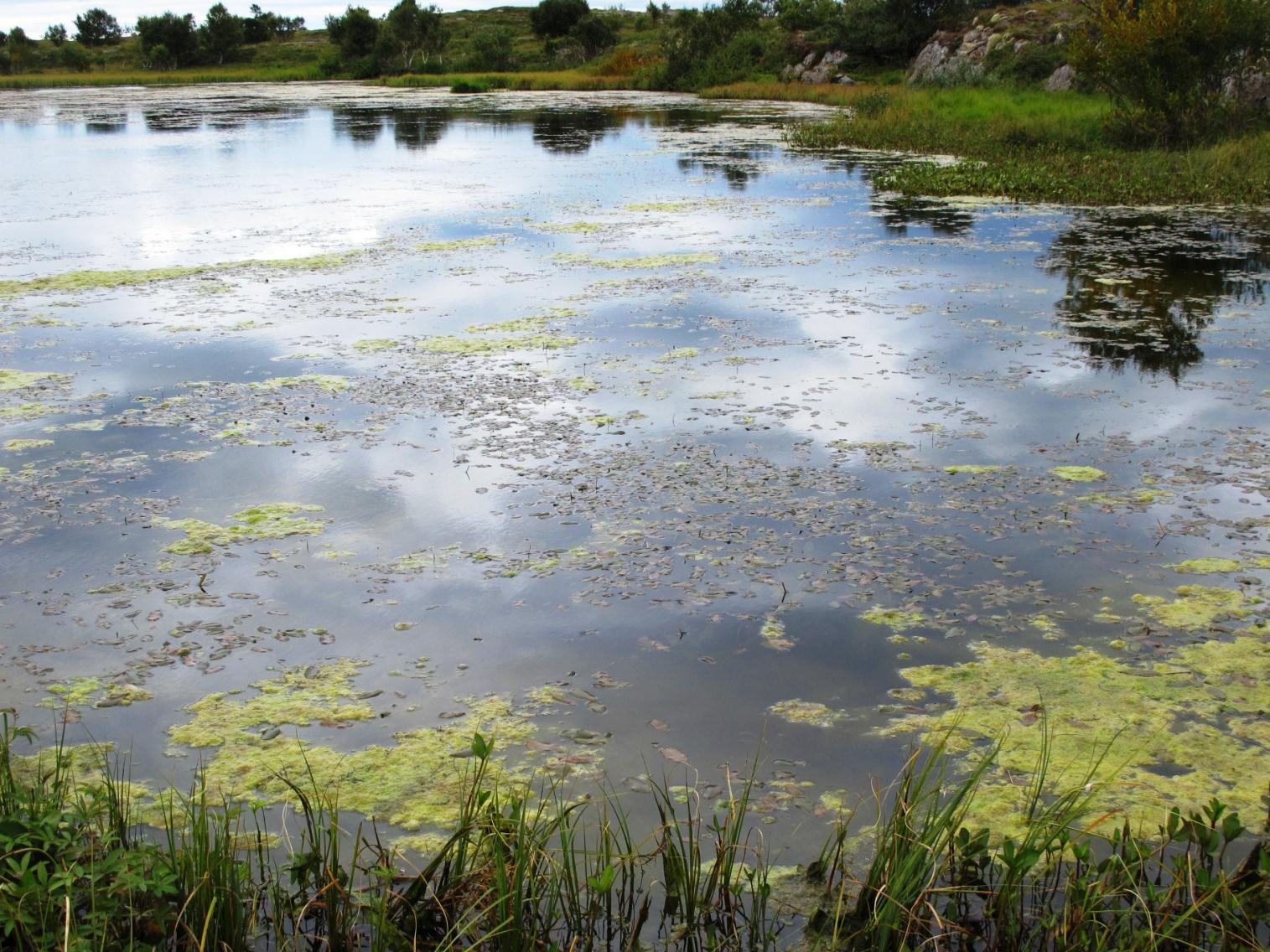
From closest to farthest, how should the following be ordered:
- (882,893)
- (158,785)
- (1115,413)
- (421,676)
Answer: (882,893)
(158,785)
(421,676)
(1115,413)

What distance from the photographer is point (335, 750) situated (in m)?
3.34

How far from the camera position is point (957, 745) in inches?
131

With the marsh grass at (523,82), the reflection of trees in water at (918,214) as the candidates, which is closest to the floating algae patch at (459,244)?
the reflection of trees in water at (918,214)

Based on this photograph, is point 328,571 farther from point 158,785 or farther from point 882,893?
point 882,893

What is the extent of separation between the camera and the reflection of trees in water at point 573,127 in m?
23.1

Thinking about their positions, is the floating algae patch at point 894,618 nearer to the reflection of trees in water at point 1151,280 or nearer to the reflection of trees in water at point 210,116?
the reflection of trees in water at point 1151,280

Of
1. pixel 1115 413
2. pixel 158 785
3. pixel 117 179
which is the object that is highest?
pixel 117 179

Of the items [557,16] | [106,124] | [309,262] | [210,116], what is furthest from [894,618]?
[557,16]

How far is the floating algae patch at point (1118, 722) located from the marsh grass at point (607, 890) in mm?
253

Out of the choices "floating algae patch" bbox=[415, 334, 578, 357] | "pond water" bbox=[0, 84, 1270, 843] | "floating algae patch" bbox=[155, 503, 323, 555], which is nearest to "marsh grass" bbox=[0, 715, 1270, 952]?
"pond water" bbox=[0, 84, 1270, 843]

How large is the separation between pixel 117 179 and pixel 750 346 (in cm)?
1376

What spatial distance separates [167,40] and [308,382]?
7225 cm

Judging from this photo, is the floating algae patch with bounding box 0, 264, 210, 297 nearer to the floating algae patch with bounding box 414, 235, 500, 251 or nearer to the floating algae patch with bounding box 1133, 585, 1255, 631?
the floating algae patch with bounding box 414, 235, 500, 251

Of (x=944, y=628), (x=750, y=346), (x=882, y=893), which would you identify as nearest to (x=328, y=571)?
(x=944, y=628)
